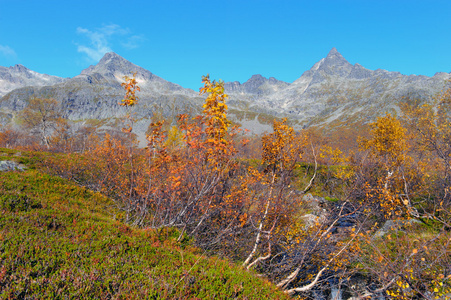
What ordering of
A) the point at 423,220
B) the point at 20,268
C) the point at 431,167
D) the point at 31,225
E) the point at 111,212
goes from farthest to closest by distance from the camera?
the point at 431,167, the point at 423,220, the point at 111,212, the point at 31,225, the point at 20,268

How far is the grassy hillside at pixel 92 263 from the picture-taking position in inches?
160

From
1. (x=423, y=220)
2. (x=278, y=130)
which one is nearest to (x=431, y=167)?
(x=423, y=220)

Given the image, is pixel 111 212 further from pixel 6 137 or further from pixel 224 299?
pixel 6 137

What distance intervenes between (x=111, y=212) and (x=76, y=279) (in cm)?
784

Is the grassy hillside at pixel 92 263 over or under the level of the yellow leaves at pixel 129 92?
under

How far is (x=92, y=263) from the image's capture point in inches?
195

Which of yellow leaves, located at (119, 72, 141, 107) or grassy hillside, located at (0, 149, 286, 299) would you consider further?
yellow leaves, located at (119, 72, 141, 107)

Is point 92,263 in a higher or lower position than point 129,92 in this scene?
lower

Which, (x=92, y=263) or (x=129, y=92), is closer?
(x=92, y=263)

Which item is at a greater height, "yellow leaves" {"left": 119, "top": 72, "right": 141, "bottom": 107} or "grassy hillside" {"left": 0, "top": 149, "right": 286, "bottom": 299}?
"yellow leaves" {"left": 119, "top": 72, "right": 141, "bottom": 107}

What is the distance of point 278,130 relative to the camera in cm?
1050

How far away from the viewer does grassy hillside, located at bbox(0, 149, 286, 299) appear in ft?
13.3

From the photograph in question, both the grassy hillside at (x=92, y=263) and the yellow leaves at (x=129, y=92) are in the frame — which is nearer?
the grassy hillside at (x=92, y=263)

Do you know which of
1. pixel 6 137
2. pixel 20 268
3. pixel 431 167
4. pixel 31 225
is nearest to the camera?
pixel 20 268
